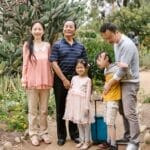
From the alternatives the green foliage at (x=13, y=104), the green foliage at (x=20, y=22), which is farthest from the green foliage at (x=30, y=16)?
the green foliage at (x=13, y=104)

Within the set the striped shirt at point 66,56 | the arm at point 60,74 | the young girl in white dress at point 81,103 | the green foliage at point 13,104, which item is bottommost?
the green foliage at point 13,104

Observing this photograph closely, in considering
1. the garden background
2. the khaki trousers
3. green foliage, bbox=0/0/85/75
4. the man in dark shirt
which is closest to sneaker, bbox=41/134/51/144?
the man in dark shirt

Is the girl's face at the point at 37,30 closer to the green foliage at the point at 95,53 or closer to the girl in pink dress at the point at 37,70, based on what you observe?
the girl in pink dress at the point at 37,70

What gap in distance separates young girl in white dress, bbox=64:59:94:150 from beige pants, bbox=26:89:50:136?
0.39m

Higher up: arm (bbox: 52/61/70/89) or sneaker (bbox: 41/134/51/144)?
arm (bbox: 52/61/70/89)

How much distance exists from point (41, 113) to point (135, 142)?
164 centimetres

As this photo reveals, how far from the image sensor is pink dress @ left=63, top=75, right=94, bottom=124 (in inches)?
292

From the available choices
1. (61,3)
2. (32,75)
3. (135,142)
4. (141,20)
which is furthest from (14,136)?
(141,20)

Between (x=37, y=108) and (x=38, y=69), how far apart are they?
672mm

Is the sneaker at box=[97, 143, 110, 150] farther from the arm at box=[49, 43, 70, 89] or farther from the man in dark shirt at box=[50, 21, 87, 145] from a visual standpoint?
the arm at box=[49, 43, 70, 89]

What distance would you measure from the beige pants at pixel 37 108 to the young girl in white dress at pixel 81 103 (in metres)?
0.39

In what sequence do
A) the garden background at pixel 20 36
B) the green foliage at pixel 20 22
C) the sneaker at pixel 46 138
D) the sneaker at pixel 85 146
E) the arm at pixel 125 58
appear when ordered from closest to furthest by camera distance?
the arm at pixel 125 58
the sneaker at pixel 85 146
the sneaker at pixel 46 138
the garden background at pixel 20 36
the green foliage at pixel 20 22

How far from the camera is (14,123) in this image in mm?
8664

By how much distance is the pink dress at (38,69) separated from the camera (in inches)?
297
